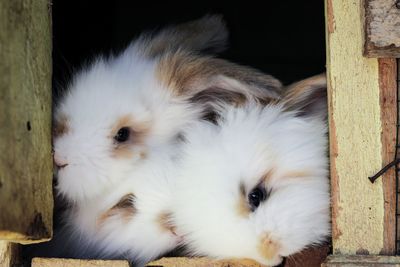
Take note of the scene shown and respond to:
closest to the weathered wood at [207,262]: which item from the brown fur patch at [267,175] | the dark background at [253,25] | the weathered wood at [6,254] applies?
the brown fur patch at [267,175]

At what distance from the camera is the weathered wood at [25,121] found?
1.94m

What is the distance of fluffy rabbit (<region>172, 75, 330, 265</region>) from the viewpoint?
2.25 metres

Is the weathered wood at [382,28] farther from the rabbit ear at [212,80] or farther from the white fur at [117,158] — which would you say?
the white fur at [117,158]

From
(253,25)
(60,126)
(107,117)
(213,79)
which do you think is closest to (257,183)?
(213,79)

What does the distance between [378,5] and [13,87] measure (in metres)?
1.04

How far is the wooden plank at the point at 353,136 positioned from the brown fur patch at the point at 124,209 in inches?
27.3

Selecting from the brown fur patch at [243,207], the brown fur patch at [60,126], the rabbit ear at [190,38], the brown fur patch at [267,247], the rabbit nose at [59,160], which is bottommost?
the brown fur patch at [267,247]

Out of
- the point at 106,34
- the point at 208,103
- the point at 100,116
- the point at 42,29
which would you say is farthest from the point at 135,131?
the point at 106,34

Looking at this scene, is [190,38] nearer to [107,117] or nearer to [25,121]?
[107,117]

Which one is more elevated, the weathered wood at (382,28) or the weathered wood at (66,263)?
the weathered wood at (382,28)

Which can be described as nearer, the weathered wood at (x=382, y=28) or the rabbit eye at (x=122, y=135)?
the weathered wood at (x=382, y=28)

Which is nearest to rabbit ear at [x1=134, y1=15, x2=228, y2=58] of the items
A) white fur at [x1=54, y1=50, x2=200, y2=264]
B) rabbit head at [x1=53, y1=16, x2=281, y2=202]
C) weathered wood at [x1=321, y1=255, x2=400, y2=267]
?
rabbit head at [x1=53, y1=16, x2=281, y2=202]

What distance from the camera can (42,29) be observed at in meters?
2.28

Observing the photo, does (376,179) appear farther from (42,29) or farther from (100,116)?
(42,29)
